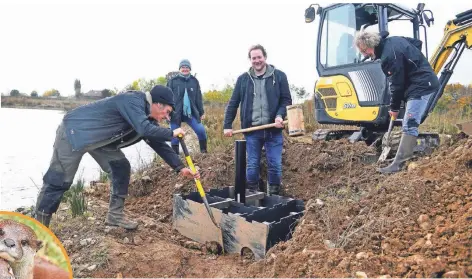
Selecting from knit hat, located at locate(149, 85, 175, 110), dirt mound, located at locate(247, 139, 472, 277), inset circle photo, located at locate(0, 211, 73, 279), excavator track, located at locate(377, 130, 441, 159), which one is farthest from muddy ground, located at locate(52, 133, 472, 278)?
knit hat, located at locate(149, 85, 175, 110)

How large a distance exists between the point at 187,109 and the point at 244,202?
2645 millimetres

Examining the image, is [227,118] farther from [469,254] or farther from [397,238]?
[469,254]

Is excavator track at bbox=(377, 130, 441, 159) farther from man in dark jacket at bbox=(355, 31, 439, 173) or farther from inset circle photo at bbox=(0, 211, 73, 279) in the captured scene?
inset circle photo at bbox=(0, 211, 73, 279)

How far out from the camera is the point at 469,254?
2.19 m

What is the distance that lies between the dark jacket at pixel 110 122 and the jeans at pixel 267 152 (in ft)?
4.59

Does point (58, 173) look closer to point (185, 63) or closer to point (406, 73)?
point (185, 63)

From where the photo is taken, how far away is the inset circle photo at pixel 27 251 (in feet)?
6.06

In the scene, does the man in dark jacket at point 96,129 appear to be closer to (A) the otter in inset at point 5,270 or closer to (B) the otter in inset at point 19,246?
(B) the otter in inset at point 19,246

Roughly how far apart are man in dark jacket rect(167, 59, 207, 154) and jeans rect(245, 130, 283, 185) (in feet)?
6.38

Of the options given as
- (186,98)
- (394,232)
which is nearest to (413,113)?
(394,232)

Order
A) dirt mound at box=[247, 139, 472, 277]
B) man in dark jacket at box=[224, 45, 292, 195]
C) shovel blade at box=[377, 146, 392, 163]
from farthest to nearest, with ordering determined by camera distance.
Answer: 1. shovel blade at box=[377, 146, 392, 163]
2. man in dark jacket at box=[224, 45, 292, 195]
3. dirt mound at box=[247, 139, 472, 277]

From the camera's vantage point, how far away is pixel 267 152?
4730mm

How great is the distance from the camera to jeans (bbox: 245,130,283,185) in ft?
15.3

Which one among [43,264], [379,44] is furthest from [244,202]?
[43,264]
